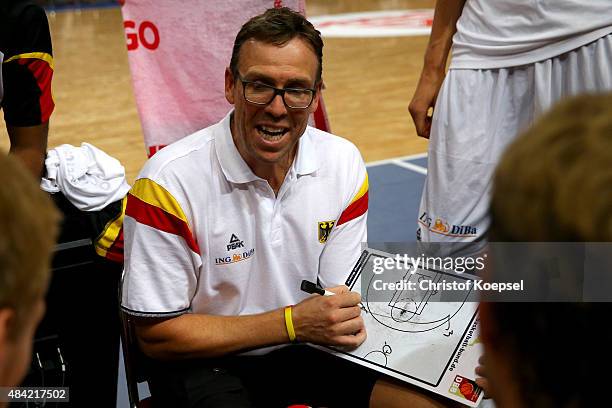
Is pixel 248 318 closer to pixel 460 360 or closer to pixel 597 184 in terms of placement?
pixel 460 360

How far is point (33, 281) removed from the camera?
800mm

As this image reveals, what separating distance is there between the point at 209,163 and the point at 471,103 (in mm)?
995

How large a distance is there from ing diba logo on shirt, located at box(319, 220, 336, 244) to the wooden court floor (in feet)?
10.9

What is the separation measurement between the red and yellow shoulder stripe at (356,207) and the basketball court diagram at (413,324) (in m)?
0.24

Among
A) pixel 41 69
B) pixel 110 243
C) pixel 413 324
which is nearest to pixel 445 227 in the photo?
pixel 413 324

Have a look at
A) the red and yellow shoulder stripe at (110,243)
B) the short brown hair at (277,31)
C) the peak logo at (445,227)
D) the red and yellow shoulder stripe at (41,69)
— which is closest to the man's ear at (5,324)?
the short brown hair at (277,31)

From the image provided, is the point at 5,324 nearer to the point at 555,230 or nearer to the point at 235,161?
the point at 555,230

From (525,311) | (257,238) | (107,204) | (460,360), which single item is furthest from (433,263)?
(525,311)

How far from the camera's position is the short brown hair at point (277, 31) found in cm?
219

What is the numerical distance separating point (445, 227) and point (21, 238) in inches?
85.6

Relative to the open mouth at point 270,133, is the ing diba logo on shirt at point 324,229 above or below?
below

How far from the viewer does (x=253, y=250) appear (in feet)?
7.16

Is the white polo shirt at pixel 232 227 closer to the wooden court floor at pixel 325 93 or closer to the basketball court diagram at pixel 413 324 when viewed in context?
the basketball court diagram at pixel 413 324

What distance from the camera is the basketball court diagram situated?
193 centimetres
